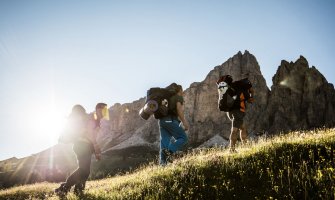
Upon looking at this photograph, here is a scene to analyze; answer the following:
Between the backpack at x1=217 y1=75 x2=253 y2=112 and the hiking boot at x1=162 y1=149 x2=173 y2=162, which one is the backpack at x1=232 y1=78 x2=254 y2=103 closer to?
the backpack at x1=217 y1=75 x2=253 y2=112

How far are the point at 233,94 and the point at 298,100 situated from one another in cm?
10585

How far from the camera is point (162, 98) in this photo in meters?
10.0

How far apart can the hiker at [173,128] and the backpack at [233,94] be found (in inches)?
66.2

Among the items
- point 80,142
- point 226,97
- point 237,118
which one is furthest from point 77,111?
point 237,118

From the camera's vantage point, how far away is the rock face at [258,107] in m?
106

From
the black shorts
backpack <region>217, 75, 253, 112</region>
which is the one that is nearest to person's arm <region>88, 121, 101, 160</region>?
backpack <region>217, 75, 253, 112</region>

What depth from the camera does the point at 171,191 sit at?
6.54 meters

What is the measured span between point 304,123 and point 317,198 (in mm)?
108206

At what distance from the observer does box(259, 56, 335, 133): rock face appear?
104438 millimetres

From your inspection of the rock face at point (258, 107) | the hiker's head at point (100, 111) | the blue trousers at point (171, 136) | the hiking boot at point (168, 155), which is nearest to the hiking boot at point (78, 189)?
the hiker's head at point (100, 111)

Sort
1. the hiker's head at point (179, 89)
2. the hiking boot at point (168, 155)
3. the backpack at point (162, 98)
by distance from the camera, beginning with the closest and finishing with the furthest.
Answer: the hiking boot at point (168, 155) < the backpack at point (162, 98) < the hiker's head at point (179, 89)

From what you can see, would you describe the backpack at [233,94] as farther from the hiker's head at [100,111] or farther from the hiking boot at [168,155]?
the hiker's head at [100,111]

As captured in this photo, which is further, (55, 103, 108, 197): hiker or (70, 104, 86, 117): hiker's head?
(70, 104, 86, 117): hiker's head

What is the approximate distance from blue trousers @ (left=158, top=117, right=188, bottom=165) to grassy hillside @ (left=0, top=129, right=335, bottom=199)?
2.66ft
